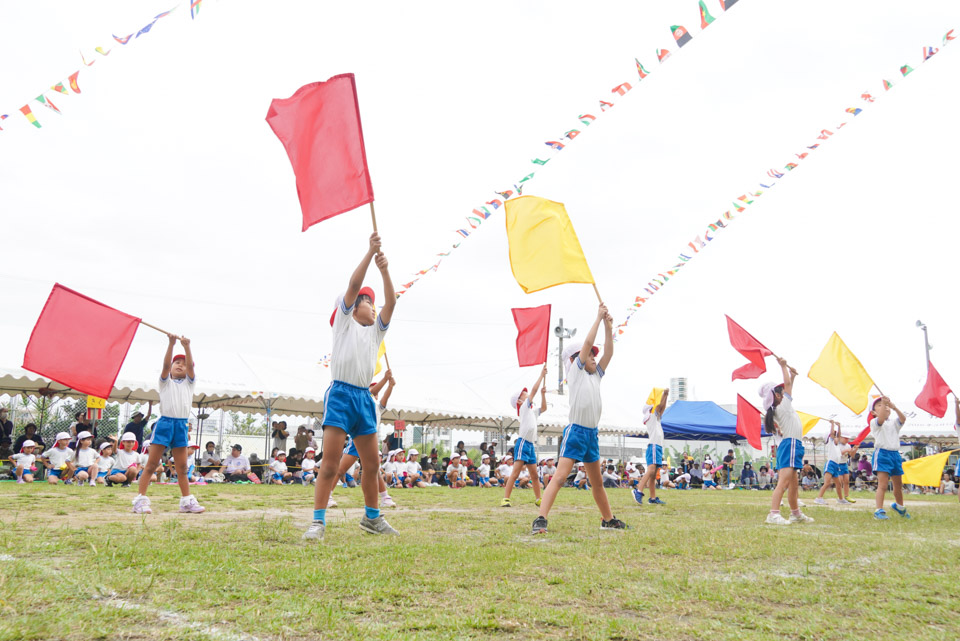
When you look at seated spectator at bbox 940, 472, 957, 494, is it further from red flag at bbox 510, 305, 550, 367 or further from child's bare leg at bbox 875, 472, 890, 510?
red flag at bbox 510, 305, 550, 367

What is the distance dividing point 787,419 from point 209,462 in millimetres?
15773

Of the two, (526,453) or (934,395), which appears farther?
(934,395)

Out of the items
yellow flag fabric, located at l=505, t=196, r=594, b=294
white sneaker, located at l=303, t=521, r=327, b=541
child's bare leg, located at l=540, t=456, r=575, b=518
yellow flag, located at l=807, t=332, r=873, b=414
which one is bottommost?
white sneaker, located at l=303, t=521, r=327, b=541

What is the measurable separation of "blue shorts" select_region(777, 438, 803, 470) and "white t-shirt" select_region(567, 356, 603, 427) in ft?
11.3

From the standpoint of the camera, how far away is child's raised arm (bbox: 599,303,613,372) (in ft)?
22.0

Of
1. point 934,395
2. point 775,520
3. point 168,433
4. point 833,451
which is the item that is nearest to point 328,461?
point 168,433

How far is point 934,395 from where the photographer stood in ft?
44.9

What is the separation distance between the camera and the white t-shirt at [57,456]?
49.5 ft

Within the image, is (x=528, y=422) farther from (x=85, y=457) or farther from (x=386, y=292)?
(x=85, y=457)

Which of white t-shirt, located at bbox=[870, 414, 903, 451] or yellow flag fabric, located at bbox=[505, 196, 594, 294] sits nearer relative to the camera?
yellow flag fabric, located at bbox=[505, 196, 594, 294]

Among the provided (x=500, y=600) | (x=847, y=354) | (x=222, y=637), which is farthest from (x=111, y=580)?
(x=847, y=354)

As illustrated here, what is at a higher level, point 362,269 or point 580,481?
point 362,269

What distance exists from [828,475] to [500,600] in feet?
51.9

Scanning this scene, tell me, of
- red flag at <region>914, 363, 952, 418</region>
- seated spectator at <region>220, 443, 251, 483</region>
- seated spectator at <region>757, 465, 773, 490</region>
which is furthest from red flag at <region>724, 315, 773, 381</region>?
seated spectator at <region>757, 465, 773, 490</region>
